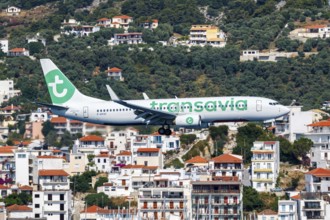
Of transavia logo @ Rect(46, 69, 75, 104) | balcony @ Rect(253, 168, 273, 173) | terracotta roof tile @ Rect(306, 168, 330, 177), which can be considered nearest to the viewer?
transavia logo @ Rect(46, 69, 75, 104)

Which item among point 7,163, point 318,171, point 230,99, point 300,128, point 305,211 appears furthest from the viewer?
point 300,128

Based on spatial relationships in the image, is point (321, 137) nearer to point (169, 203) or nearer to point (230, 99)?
point (169, 203)

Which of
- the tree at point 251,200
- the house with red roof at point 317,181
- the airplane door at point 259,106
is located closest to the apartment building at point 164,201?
the tree at point 251,200

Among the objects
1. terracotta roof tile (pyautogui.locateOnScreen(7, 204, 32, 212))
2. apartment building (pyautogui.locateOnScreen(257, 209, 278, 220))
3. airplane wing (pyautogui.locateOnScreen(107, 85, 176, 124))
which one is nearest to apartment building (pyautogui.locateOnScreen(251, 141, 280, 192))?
apartment building (pyautogui.locateOnScreen(257, 209, 278, 220))

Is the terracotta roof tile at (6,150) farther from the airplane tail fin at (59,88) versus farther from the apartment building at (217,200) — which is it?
the airplane tail fin at (59,88)

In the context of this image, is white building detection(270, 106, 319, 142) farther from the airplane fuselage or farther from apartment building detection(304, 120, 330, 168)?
the airplane fuselage

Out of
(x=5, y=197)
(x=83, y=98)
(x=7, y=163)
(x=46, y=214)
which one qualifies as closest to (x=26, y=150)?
(x=7, y=163)

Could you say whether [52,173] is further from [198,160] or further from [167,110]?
[167,110]
